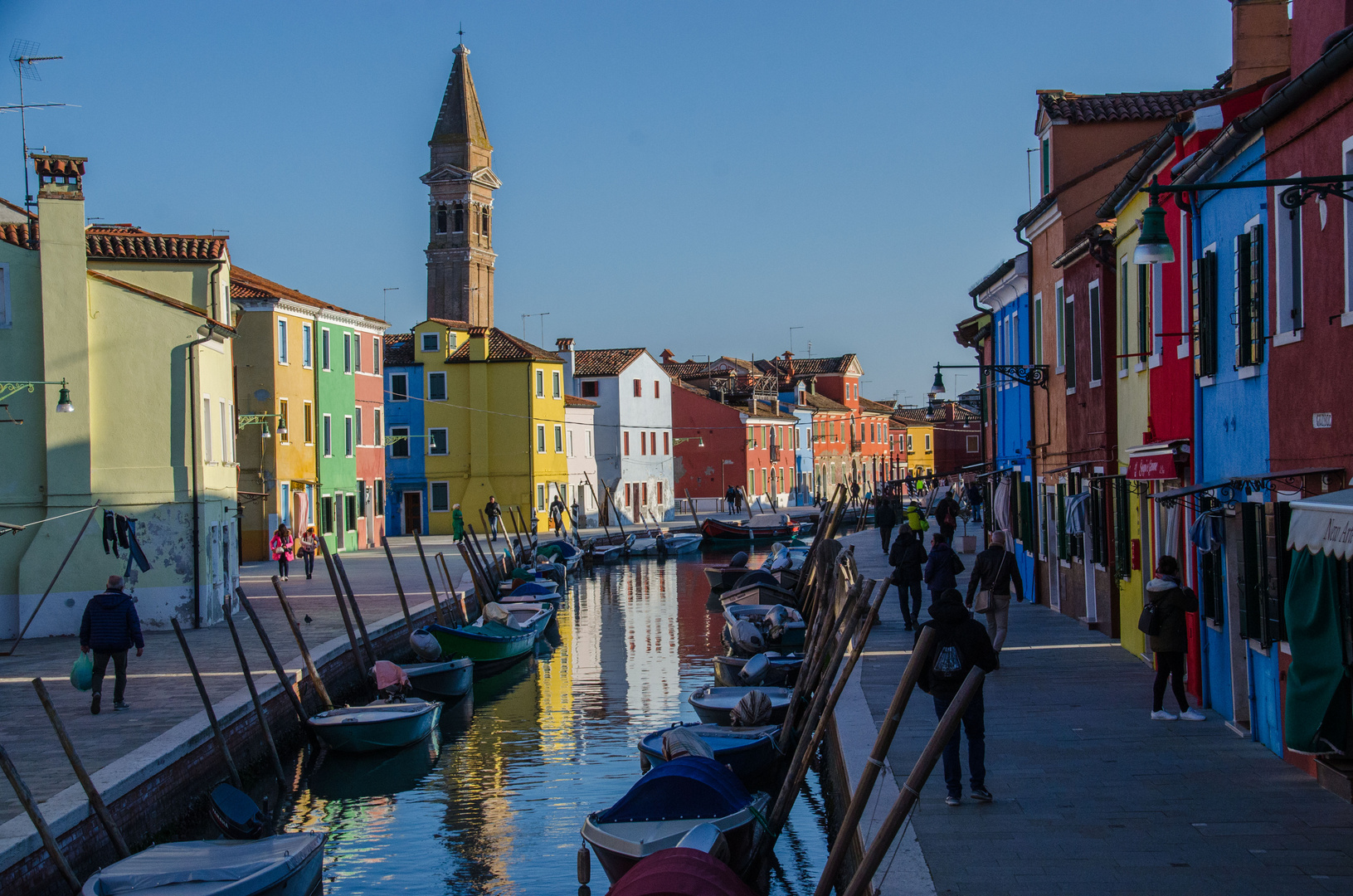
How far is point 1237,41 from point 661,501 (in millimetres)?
60532

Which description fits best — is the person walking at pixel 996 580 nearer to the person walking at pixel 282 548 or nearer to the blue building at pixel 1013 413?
the blue building at pixel 1013 413

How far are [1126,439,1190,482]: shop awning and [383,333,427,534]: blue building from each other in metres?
45.0

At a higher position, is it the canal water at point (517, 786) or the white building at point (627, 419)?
the white building at point (627, 419)

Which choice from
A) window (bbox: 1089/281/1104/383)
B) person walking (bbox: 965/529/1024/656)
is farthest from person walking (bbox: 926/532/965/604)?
window (bbox: 1089/281/1104/383)

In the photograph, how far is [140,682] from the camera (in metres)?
17.2

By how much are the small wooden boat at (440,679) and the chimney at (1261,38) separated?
540 inches

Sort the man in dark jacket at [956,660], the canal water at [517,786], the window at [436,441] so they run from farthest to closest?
the window at [436,441] → the canal water at [517,786] → the man in dark jacket at [956,660]

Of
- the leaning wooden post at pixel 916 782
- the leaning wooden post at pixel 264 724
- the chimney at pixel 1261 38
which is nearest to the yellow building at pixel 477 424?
the leaning wooden post at pixel 264 724

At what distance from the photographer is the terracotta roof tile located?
68.0 meters

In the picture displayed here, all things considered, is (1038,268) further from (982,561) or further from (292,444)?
(292,444)

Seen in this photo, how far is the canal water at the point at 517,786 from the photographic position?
12.2 metres

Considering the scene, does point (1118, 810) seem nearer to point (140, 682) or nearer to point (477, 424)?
point (140, 682)

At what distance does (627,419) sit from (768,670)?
50.2m

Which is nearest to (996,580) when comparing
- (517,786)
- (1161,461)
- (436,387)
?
(1161,461)
